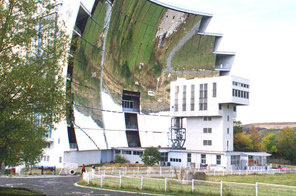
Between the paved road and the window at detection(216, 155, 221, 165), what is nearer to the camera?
the paved road

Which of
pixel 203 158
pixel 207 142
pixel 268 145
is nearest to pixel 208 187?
pixel 203 158

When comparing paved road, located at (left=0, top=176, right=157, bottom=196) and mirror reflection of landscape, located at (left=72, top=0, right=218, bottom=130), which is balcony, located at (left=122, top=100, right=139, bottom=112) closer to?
mirror reflection of landscape, located at (left=72, top=0, right=218, bottom=130)

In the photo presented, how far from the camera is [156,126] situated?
2813 inches

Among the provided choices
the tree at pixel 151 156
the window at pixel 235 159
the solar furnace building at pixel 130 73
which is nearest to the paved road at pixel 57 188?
the solar furnace building at pixel 130 73

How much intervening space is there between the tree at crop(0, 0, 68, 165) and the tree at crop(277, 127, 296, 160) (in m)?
71.1

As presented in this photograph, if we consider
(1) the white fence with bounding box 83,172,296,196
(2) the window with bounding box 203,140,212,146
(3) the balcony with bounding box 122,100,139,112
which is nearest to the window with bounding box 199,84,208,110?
(2) the window with bounding box 203,140,212,146

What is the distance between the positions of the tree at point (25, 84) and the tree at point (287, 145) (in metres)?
71.1

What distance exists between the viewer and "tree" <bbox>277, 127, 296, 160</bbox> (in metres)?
80.0

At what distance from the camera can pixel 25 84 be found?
55.3ft

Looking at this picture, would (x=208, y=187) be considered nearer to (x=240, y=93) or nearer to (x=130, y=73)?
(x=240, y=93)

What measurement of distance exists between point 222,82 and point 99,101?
22167mm

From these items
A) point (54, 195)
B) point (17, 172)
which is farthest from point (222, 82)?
point (54, 195)

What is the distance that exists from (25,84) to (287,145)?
80354 mm

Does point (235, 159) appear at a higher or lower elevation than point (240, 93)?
lower
